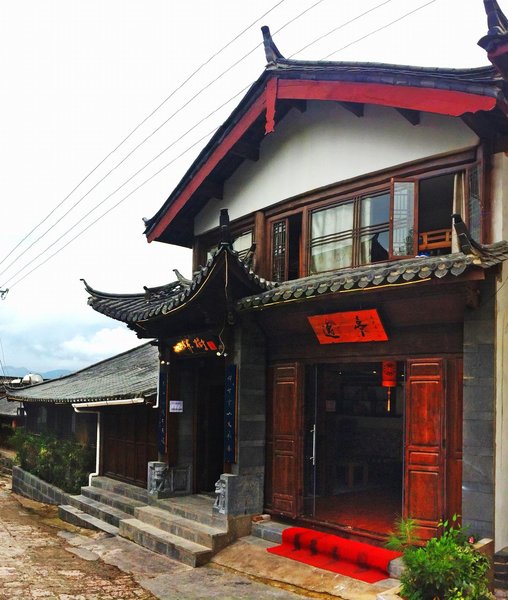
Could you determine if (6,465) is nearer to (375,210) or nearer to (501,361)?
(375,210)

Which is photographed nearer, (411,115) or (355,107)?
(411,115)

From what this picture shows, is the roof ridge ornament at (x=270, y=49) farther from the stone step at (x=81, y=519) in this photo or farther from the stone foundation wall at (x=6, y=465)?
the stone foundation wall at (x=6, y=465)

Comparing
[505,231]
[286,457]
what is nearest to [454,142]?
[505,231]

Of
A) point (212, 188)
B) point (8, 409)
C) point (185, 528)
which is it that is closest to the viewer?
point (185, 528)

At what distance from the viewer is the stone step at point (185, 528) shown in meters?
10.1

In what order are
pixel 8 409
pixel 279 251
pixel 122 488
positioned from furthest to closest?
pixel 8 409, pixel 122 488, pixel 279 251

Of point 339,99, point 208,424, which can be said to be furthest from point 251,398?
point 339,99

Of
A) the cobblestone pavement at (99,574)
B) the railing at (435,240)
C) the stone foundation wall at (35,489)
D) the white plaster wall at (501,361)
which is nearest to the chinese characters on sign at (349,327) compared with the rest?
the railing at (435,240)

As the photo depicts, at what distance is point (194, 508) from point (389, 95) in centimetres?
813

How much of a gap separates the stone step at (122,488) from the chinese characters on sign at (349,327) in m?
5.90

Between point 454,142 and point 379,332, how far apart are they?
9.57 feet

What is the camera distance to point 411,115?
901 centimetres

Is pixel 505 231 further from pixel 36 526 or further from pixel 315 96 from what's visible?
pixel 36 526

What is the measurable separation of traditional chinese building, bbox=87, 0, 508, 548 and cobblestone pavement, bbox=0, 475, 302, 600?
5.31 ft
